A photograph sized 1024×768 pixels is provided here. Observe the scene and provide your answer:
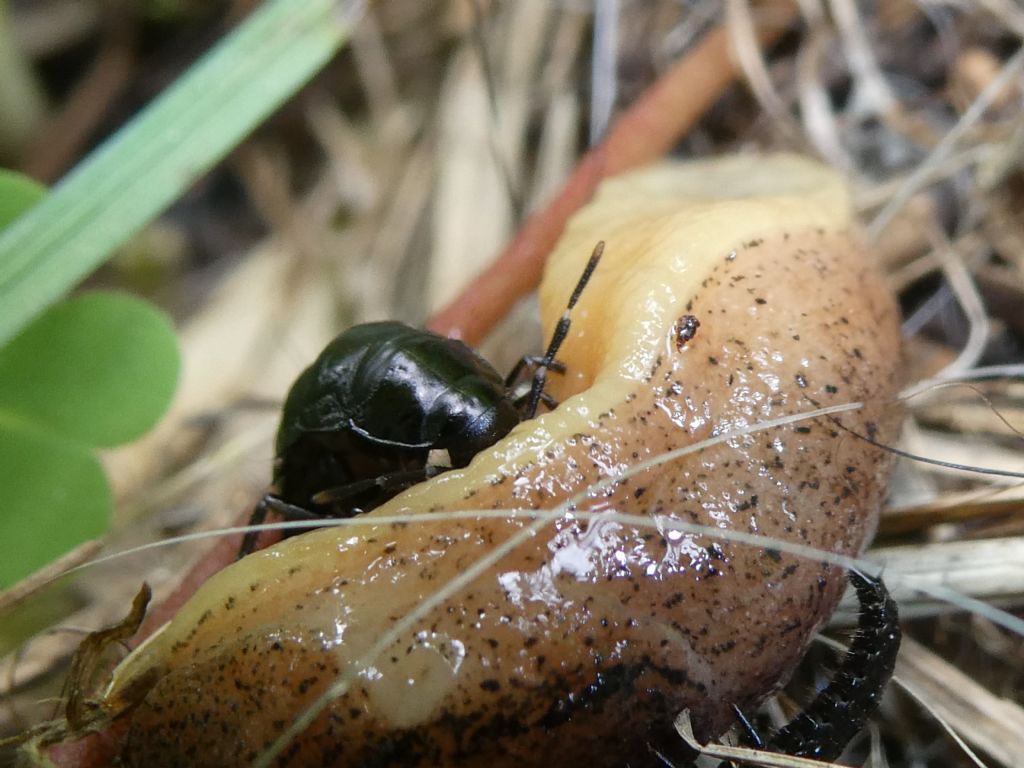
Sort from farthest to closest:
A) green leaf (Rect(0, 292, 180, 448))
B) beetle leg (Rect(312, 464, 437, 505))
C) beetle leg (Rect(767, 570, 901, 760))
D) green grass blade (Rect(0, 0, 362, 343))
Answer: green leaf (Rect(0, 292, 180, 448)) → green grass blade (Rect(0, 0, 362, 343)) → beetle leg (Rect(312, 464, 437, 505)) → beetle leg (Rect(767, 570, 901, 760))

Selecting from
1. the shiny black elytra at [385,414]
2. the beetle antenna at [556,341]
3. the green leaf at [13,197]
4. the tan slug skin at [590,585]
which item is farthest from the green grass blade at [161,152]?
the beetle antenna at [556,341]

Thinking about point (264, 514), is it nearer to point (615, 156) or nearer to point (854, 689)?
point (854, 689)

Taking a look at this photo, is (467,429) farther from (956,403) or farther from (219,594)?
(956,403)

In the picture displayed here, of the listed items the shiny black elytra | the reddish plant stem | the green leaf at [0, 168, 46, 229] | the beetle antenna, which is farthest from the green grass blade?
the beetle antenna

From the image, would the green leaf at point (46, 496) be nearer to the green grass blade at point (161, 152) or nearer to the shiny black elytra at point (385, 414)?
the green grass blade at point (161, 152)

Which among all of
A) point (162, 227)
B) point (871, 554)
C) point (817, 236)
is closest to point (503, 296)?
point (817, 236)

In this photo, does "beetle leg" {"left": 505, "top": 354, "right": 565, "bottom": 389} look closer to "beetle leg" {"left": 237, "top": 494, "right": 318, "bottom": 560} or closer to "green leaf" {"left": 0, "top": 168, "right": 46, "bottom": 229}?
"beetle leg" {"left": 237, "top": 494, "right": 318, "bottom": 560}
